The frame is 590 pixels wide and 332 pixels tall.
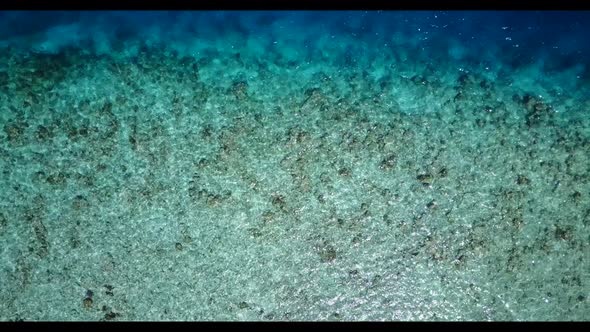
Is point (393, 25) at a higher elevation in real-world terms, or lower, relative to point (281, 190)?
higher

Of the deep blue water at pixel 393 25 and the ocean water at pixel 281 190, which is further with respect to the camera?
the deep blue water at pixel 393 25

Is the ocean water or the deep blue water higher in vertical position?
the deep blue water

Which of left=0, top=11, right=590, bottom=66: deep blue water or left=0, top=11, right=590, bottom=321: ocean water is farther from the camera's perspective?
left=0, top=11, right=590, bottom=66: deep blue water

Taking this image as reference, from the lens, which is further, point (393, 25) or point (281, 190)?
point (393, 25)

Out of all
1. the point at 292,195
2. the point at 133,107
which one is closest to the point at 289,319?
the point at 292,195

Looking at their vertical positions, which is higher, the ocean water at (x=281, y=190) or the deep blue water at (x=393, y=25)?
the deep blue water at (x=393, y=25)
